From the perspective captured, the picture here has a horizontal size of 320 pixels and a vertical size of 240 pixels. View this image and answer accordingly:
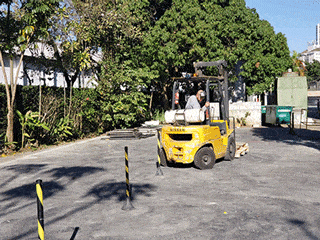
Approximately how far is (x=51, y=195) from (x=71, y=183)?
1.13m

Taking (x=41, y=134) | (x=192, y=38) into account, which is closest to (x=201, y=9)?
(x=192, y=38)

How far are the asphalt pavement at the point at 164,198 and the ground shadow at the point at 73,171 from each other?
3cm

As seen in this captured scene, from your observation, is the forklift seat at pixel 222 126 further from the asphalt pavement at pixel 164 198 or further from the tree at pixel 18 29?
the tree at pixel 18 29

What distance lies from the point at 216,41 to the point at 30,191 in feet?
65.0

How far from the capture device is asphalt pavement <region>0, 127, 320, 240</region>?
5547 millimetres

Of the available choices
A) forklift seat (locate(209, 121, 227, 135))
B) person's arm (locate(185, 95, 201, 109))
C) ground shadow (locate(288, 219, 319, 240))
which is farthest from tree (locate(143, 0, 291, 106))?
ground shadow (locate(288, 219, 319, 240))

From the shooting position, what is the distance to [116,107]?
20719 mm

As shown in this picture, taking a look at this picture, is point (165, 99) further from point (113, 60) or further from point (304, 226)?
point (304, 226)

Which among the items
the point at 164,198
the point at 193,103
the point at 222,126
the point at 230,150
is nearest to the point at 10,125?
the point at 193,103

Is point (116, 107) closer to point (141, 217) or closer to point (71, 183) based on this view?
point (71, 183)

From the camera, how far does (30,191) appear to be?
8203 mm

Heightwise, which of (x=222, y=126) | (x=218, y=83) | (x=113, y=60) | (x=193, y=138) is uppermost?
(x=113, y=60)

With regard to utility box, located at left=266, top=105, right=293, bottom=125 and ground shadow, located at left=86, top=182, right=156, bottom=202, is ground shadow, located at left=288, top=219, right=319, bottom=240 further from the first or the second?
utility box, located at left=266, top=105, right=293, bottom=125

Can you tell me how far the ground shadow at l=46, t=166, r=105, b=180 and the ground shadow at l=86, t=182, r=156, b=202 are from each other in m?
1.42
